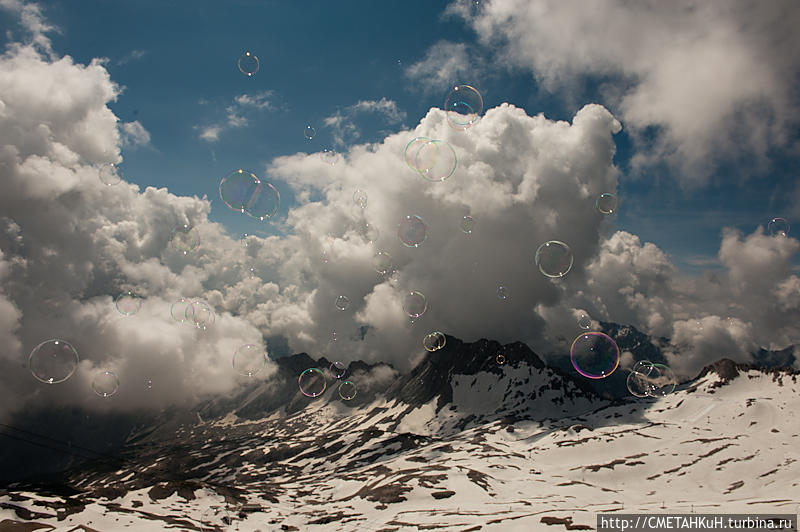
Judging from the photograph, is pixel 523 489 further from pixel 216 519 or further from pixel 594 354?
pixel 216 519

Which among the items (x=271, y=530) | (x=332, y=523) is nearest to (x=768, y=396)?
(x=332, y=523)

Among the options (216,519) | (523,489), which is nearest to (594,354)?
(523,489)

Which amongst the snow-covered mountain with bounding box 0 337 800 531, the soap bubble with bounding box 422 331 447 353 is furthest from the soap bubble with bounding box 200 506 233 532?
the soap bubble with bounding box 422 331 447 353

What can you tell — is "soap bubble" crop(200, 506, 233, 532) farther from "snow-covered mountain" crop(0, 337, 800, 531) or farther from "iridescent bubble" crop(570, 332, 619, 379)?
"iridescent bubble" crop(570, 332, 619, 379)

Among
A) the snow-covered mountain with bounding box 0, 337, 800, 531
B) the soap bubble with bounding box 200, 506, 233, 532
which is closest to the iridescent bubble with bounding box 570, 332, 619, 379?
the snow-covered mountain with bounding box 0, 337, 800, 531

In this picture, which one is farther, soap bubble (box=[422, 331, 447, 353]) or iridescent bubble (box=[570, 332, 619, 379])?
soap bubble (box=[422, 331, 447, 353])

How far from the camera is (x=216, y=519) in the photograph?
96312mm

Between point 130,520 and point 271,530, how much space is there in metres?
31.4

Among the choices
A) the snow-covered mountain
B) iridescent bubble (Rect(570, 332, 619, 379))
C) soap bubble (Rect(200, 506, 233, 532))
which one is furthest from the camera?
soap bubble (Rect(200, 506, 233, 532))

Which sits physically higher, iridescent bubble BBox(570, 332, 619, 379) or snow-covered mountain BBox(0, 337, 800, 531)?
iridescent bubble BBox(570, 332, 619, 379)

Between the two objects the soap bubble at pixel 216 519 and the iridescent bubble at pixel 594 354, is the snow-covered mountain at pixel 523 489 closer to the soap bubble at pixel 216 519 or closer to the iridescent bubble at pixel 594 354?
the soap bubble at pixel 216 519

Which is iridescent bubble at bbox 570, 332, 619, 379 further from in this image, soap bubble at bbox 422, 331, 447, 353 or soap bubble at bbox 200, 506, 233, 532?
soap bubble at bbox 200, 506, 233, 532

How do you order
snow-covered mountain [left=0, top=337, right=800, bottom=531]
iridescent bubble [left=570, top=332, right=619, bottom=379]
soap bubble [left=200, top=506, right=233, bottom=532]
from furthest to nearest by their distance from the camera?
soap bubble [left=200, top=506, right=233, bottom=532] → snow-covered mountain [left=0, top=337, right=800, bottom=531] → iridescent bubble [left=570, top=332, right=619, bottom=379]

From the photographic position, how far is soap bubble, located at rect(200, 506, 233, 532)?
88919 millimetres
